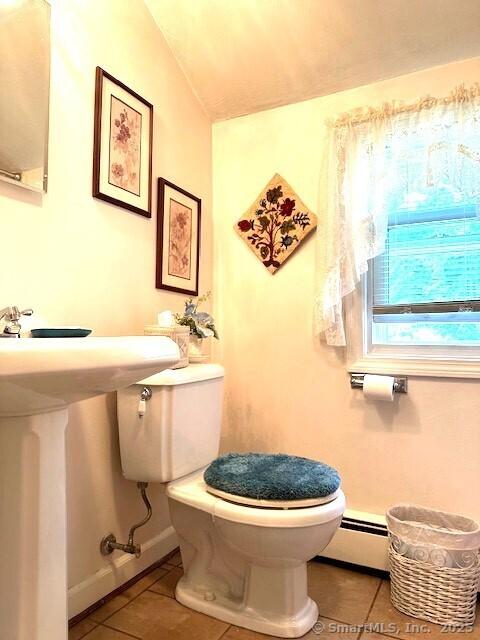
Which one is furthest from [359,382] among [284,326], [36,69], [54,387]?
A: [36,69]

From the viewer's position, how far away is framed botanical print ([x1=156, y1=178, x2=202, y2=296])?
1772 mm

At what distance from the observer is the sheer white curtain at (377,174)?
1.59m

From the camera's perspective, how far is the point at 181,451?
1467 mm

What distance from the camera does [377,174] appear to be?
1699mm

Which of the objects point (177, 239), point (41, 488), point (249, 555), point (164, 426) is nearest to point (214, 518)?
point (249, 555)

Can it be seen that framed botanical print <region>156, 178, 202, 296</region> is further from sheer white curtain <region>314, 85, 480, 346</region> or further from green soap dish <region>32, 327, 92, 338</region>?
green soap dish <region>32, 327, 92, 338</region>

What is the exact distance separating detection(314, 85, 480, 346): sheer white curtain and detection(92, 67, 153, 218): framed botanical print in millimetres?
708

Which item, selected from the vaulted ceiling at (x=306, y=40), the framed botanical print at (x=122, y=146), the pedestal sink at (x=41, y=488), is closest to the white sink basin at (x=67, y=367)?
the pedestal sink at (x=41, y=488)

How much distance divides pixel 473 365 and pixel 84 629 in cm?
153

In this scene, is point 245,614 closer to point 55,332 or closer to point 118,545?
point 118,545

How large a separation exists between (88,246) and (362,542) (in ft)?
4.77

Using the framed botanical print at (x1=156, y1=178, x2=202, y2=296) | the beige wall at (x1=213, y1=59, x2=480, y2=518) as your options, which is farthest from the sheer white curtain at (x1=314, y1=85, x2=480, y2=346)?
the framed botanical print at (x1=156, y1=178, x2=202, y2=296)

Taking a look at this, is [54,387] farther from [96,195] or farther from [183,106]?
[183,106]

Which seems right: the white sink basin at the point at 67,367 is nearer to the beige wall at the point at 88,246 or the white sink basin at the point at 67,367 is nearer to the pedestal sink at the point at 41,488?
the pedestal sink at the point at 41,488
